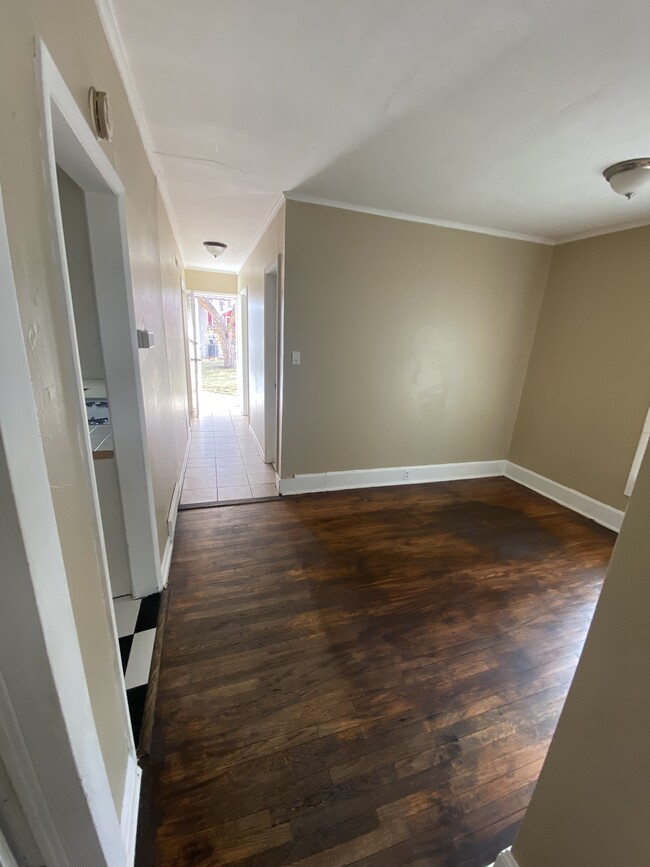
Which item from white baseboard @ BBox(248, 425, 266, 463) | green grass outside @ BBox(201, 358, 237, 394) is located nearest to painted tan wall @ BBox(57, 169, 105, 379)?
white baseboard @ BBox(248, 425, 266, 463)

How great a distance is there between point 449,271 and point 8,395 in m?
3.53

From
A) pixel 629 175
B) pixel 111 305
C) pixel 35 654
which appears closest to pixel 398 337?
pixel 629 175

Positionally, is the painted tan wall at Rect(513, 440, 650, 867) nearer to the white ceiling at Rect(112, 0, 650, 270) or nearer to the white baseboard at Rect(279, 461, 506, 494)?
the white ceiling at Rect(112, 0, 650, 270)

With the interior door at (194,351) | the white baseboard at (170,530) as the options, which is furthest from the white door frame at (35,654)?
the interior door at (194,351)

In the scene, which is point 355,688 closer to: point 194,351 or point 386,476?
point 386,476

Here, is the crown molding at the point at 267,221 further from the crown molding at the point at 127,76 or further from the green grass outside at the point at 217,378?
the green grass outside at the point at 217,378

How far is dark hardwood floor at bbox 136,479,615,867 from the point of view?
1.10m

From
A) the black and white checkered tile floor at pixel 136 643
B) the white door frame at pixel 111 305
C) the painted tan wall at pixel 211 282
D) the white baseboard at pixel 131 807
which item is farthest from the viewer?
the painted tan wall at pixel 211 282

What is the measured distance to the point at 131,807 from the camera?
106 cm

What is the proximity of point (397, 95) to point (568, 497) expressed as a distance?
353 centimetres

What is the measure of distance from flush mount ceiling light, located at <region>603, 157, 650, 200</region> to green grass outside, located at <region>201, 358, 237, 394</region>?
7314 mm

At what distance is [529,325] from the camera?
12.1 ft

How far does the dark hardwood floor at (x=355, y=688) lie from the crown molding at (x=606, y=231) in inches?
102

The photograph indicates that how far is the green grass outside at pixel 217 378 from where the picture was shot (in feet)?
28.2
